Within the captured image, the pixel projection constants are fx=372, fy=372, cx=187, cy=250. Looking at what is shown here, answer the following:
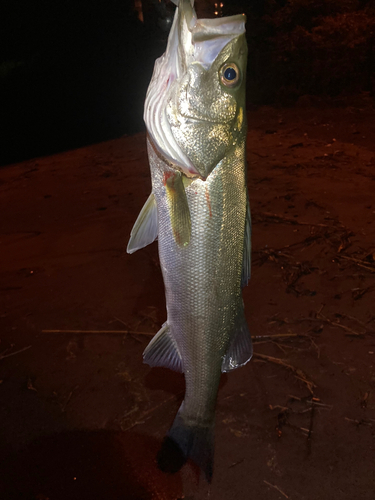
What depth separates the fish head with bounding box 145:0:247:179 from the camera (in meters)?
1.48

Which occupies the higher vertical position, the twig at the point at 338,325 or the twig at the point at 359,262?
the twig at the point at 359,262

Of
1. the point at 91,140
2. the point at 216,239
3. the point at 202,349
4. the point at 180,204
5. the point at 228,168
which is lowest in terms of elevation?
the point at 91,140

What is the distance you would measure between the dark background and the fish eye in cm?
947

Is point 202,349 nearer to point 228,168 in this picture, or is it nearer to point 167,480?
point 228,168

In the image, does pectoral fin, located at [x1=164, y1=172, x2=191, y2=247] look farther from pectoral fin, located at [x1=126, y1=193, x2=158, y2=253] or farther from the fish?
pectoral fin, located at [x1=126, y1=193, x2=158, y2=253]

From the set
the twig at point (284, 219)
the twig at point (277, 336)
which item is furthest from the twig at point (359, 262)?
the twig at point (277, 336)

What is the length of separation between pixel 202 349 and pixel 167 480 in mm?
1107

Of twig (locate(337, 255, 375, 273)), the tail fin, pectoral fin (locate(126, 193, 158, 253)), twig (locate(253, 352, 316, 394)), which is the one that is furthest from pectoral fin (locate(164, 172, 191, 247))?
twig (locate(337, 255, 375, 273))

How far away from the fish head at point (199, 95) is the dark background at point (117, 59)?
9362 millimetres

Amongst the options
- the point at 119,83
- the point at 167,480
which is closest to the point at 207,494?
the point at 167,480

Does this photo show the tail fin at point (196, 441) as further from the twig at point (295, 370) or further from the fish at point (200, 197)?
the twig at point (295, 370)

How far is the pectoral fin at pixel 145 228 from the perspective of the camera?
1.72 metres

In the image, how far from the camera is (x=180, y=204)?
1.58 metres

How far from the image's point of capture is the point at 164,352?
1861mm
